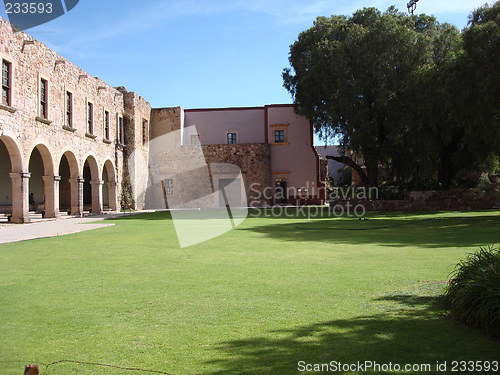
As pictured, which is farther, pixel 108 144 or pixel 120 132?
pixel 120 132

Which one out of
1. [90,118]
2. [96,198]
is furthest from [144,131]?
[96,198]

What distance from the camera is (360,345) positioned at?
400cm

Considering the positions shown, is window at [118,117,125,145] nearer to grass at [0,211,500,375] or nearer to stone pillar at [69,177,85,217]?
stone pillar at [69,177,85,217]

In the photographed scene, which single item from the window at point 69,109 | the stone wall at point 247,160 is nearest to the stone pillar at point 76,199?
the window at point 69,109

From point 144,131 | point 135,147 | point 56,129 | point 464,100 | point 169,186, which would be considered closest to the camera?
point 464,100

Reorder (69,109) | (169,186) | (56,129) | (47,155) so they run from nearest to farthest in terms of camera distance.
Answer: (47,155) → (56,129) → (69,109) → (169,186)

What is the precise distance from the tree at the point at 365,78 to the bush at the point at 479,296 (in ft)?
75.6

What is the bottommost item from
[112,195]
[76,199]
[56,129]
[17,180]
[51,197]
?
[76,199]

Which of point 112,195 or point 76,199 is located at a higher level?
point 112,195

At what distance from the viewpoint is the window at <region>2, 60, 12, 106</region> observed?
18266mm

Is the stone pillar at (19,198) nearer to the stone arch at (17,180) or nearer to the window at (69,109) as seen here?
the stone arch at (17,180)

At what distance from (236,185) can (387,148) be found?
12.3 metres

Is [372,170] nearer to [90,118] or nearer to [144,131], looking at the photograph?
[144,131]

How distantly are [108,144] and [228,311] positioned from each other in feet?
85.6
